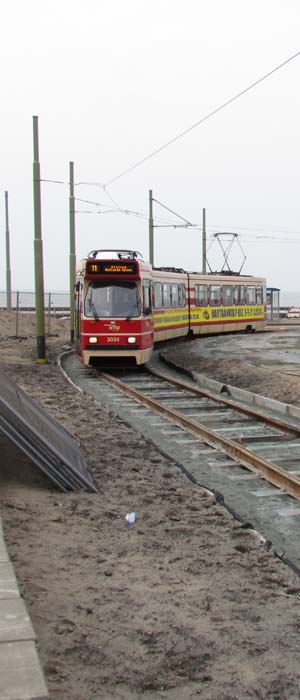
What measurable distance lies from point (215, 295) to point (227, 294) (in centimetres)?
166

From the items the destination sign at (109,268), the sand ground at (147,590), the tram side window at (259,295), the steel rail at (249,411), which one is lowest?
the steel rail at (249,411)

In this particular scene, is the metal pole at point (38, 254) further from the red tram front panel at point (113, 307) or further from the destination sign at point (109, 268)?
the destination sign at point (109, 268)

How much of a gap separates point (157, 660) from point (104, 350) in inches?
626

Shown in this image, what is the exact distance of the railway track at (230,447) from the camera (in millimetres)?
7464

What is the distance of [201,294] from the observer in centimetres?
3266

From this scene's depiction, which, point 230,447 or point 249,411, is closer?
point 230,447

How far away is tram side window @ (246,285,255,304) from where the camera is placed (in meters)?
38.3

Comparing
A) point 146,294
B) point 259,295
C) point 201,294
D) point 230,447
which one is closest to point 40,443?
point 230,447

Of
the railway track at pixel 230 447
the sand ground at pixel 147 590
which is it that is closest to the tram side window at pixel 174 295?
the railway track at pixel 230 447

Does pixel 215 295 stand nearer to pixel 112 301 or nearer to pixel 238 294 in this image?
pixel 238 294

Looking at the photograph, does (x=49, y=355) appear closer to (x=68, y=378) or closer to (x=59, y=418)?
(x=68, y=378)

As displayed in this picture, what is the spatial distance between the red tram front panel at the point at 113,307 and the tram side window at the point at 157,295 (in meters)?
5.58

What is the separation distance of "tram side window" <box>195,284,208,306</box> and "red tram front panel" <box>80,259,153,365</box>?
40.3 ft

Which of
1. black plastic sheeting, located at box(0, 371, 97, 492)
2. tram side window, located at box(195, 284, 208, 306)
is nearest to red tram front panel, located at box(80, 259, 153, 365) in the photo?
black plastic sheeting, located at box(0, 371, 97, 492)
